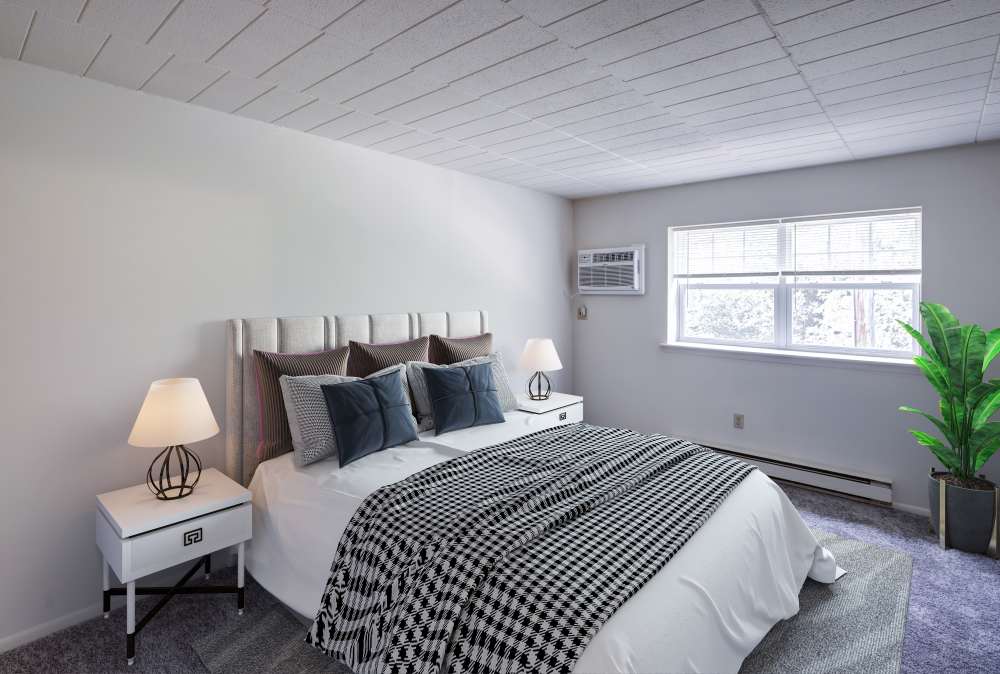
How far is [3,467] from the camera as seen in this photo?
221 centimetres

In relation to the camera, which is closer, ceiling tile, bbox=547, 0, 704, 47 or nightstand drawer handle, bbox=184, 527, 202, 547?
ceiling tile, bbox=547, 0, 704, 47

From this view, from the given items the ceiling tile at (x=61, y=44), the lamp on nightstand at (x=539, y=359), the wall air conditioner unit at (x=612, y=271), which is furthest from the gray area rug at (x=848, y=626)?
the ceiling tile at (x=61, y=44)

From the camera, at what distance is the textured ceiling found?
1758 millimetres

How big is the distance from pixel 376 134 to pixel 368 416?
1.61 metres

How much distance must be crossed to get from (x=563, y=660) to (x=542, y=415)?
2247 millimetres

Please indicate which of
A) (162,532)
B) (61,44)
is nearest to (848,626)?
(162,532)

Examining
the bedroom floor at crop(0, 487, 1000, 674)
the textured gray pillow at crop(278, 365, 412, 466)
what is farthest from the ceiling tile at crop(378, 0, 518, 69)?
the bedroom floor at crop(0, 487, 1000, 674)

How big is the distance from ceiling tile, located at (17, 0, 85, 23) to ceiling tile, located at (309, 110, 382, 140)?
1152 millimetres

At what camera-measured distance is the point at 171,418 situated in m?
2.25

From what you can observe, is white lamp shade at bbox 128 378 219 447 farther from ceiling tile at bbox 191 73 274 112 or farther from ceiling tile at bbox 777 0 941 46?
ceiling tile at bbox 777 0 941 46

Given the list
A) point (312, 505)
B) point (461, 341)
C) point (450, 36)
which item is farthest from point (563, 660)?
point (461, 341)

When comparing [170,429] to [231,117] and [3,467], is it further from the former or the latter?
[231,117]

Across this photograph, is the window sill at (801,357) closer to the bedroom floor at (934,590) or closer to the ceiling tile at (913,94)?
the bedroom floor at (934,590)

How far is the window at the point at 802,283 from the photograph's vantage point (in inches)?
145
